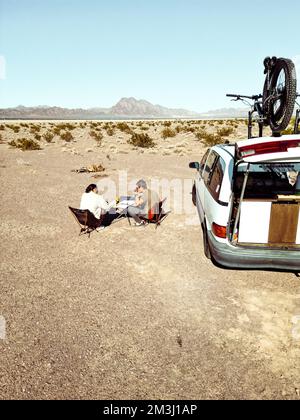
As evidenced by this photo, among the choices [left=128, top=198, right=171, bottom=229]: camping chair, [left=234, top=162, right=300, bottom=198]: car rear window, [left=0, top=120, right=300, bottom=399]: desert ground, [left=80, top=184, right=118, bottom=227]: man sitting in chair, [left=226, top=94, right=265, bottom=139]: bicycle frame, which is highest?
[left=226, top=94, right=265, bottom=139]: bicycle frame

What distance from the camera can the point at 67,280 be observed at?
4859 millimetres

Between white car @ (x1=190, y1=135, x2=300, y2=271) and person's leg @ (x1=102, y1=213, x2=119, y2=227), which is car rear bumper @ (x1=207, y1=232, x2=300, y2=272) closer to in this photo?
white car @ (x1=190, y1=135, x2=300, y2=271)

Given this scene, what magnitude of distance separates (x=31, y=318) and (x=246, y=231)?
130 inches

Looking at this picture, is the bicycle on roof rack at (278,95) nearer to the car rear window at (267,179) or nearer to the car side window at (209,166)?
the car rear window at (267,179)

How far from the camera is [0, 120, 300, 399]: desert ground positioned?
302 cm

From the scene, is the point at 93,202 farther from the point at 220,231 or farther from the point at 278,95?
the point at 278,95

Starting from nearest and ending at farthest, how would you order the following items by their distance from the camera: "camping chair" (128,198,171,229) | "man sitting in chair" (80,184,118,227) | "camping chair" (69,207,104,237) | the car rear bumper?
the car rear bumper
"camping chair" (69,207,104,237)
"man sitting in chair" (80,184,118,227)
"camping chair" (128,198,171,229)

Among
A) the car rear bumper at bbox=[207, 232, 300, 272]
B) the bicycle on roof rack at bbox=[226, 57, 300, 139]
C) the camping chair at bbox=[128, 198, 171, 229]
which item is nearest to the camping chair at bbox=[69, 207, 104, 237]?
the camping chair at bbox=[128, 198, 171, 229]

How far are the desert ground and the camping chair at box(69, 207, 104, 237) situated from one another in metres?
0.20

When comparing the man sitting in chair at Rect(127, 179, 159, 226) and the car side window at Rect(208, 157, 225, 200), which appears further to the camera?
the man sitting in chair at Rect(127, 179, 159, 226)

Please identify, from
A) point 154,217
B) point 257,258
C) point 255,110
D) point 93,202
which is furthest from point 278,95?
point 93,202

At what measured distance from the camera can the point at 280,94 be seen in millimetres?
5336

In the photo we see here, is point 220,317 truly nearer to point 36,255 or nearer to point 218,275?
point 218,275

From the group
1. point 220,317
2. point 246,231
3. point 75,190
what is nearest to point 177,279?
point 220,317
